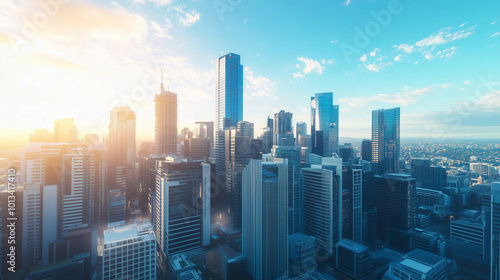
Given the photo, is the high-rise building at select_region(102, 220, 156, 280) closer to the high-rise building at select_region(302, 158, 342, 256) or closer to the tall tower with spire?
the high-rise building at select_region(302, 158, 342, 256)

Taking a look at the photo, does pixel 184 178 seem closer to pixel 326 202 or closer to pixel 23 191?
pixel 23 191

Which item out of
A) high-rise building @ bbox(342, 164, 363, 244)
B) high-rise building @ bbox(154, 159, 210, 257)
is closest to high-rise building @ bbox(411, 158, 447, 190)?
high-rise building @ bbox(342, 164, 363, 244)

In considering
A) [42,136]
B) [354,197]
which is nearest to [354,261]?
[354,197]

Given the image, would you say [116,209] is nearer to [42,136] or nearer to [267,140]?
[42,136]

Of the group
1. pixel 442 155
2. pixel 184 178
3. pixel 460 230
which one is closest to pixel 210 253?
pixel 184 178

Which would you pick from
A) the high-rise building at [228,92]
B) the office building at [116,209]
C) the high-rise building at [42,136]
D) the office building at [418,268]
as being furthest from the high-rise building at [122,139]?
the office building at [418,268]

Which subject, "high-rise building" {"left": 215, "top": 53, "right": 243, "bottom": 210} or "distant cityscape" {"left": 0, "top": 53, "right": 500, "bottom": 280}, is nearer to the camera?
"distant cityscape" {"left": 0, "top": 53, "right": 500, "bottom": 280}
